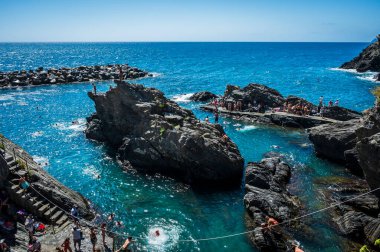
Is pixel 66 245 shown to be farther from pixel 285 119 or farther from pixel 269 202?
pixel 285 119

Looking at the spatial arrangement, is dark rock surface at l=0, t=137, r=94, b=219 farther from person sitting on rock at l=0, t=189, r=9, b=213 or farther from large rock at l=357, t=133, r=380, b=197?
large rock at l=357, t=133, r=380, b=197

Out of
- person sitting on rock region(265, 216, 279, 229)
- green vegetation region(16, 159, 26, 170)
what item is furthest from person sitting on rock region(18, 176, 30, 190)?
person sitting on rock region(265, 216, 279, 229)

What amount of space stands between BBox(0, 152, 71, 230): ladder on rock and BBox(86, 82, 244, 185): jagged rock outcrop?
1343 centimetres

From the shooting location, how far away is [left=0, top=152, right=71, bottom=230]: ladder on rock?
2409cm

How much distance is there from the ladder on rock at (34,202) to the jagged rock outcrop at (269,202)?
15.7 m

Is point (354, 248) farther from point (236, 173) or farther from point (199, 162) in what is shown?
point (199, 162)

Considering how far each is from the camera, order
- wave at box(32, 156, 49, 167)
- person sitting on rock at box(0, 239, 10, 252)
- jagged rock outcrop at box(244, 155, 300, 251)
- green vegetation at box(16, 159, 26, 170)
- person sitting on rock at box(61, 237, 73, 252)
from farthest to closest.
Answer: wave at box(32, 156, 49, 167) < green vegetation at box(16, 159, 26, 170) < jagged rock outcrop at box(244, 155, 300, 251) < person sitting on rock at box(61, 237, 73, 252) < person sitting on rock at box(0, 239, 10, 252)

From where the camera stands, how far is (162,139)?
36594mm

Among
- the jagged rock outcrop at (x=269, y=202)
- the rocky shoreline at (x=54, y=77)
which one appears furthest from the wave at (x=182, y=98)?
the jagged rock outcrop at (x=269, y=202)

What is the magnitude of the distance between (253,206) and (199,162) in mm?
8435

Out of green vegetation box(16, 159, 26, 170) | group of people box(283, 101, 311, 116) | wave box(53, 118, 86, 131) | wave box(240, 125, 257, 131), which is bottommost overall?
wave box(53, 118, 86, 131)

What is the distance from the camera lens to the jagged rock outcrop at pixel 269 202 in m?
23.8

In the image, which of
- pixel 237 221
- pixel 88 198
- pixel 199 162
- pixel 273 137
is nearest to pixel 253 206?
pixel 237 221

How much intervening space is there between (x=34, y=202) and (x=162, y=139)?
15920 mm
